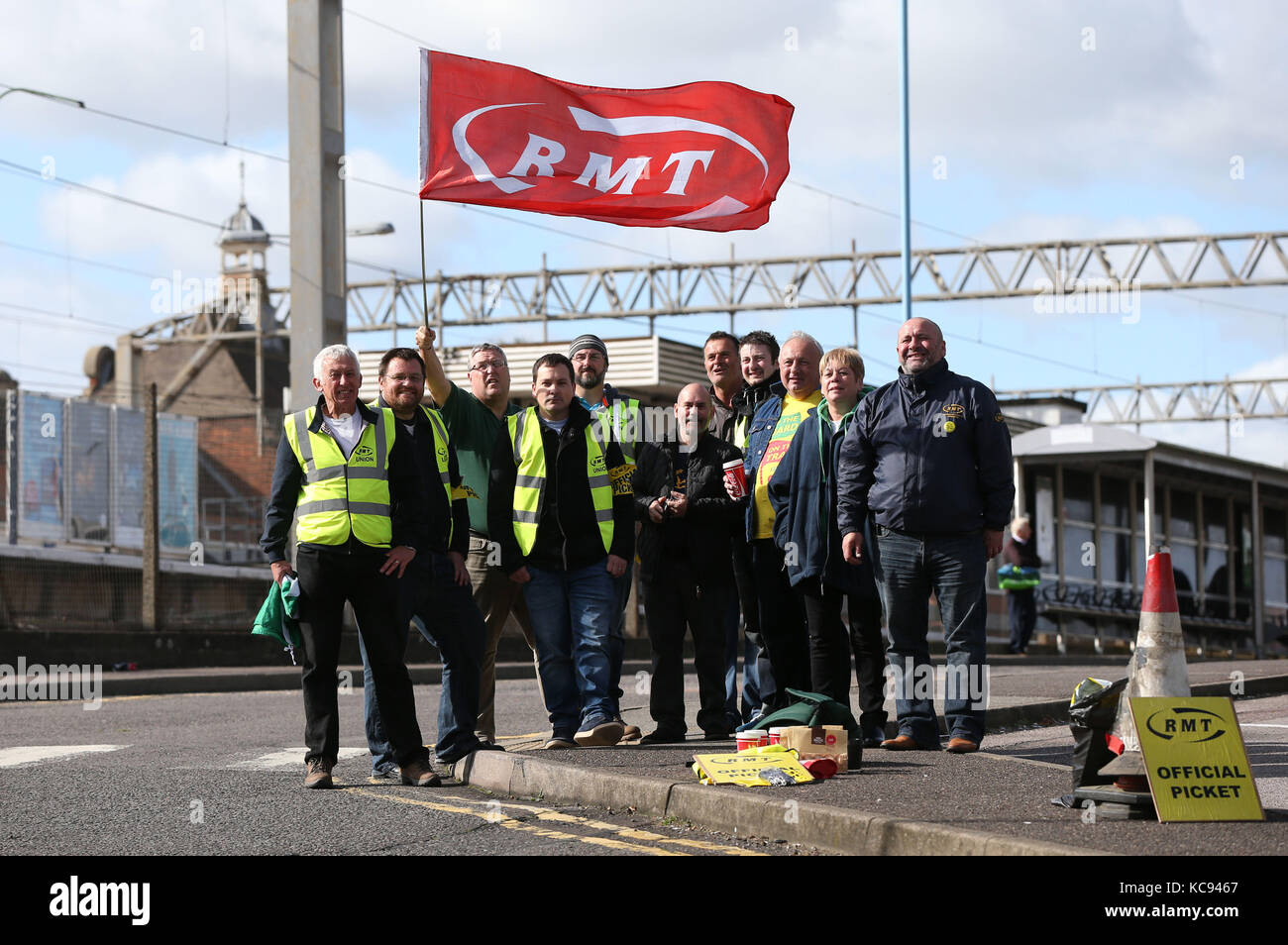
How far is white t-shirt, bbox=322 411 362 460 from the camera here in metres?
7.70

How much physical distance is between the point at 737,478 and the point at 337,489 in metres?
2.30

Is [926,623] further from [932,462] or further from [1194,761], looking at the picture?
[1194,761]

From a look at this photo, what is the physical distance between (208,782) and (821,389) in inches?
155

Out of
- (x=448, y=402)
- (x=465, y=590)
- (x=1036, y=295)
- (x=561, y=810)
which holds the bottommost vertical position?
(x=561, y=810)

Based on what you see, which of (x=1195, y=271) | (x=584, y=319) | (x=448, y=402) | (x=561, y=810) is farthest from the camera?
(x=584, y=319)

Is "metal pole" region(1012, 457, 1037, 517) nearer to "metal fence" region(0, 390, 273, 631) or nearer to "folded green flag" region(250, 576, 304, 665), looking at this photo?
"metal fence" region(0, 390, 273, 631)

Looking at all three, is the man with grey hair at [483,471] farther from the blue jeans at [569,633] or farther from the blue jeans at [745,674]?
the blue jeans at [745,674]

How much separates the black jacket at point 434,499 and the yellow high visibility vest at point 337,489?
12.4 inches

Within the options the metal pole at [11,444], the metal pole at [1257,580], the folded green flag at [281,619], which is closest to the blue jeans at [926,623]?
the folded green flag at [281,619]

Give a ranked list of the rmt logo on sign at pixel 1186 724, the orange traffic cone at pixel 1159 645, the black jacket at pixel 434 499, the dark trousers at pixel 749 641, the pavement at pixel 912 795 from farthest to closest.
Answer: the dark trousers at pixel 749 641, the black jacket at pixel 434 499, the orange traffic cone at pixel 1159 645, the rmt logo on sign at pixel 1186 724, the pavement at pixel 912 795

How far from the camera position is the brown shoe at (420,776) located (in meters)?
7.89
